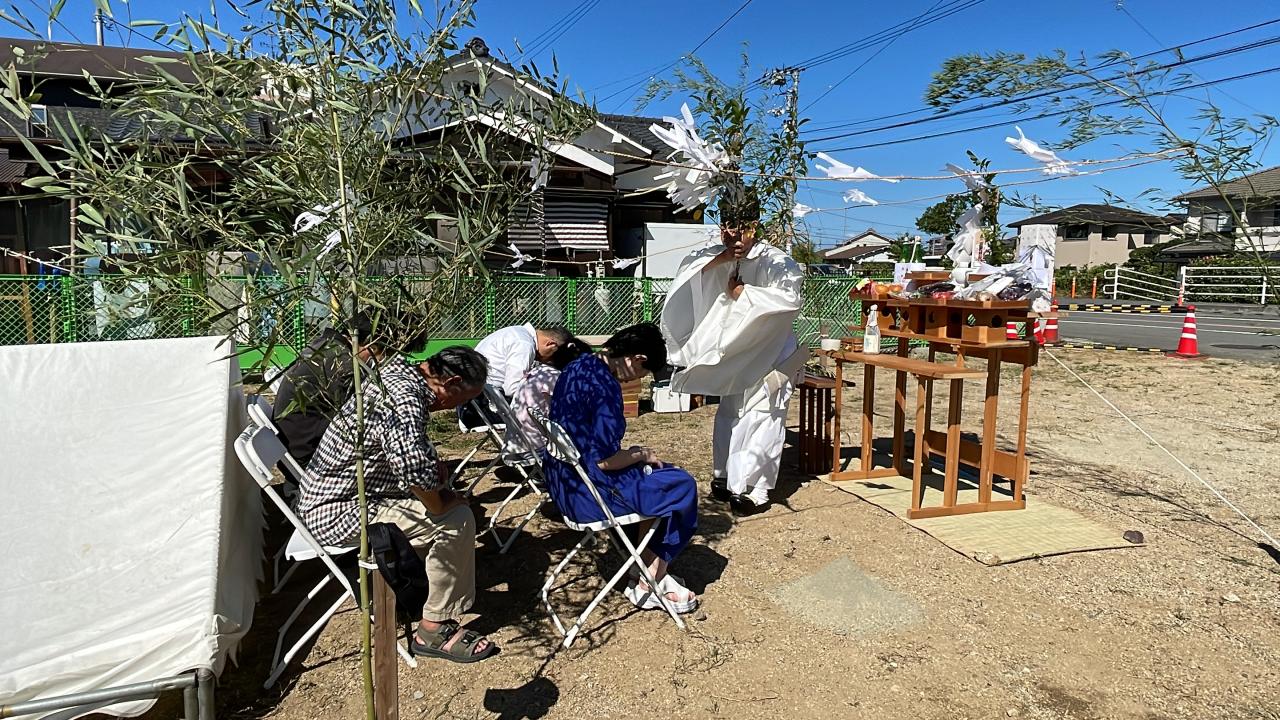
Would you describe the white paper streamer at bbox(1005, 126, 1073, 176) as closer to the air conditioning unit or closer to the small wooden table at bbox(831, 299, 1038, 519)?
the small wooden table at bbox(831, 299, 1038, 519)

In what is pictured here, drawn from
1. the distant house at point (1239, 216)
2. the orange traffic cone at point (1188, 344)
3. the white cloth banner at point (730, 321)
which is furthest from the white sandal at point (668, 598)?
the orange traffic cone at point (1188, 344)

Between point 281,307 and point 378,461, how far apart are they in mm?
1194

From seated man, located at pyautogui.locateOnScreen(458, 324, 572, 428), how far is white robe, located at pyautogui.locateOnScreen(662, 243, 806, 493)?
0.69 metres

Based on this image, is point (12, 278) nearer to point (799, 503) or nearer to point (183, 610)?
point (183, 610)

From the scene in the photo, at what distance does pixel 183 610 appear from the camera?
2516 mm

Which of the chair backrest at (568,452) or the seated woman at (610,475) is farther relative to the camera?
the seated woman at (610,475)

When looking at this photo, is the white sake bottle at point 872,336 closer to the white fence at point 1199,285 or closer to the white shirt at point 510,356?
the white fence at point 1199,285

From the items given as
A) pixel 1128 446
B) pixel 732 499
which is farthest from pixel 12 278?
pixel 1128 446

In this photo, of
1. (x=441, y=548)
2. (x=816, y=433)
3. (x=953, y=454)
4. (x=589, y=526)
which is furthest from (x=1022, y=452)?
(x=441, y=548)

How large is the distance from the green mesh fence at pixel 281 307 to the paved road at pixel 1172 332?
563 cm

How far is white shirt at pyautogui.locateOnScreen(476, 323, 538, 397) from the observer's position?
15.0ft

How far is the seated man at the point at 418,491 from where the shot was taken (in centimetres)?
256

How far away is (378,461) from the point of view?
2717 millimetres

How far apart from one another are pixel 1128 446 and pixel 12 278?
1021 cm
